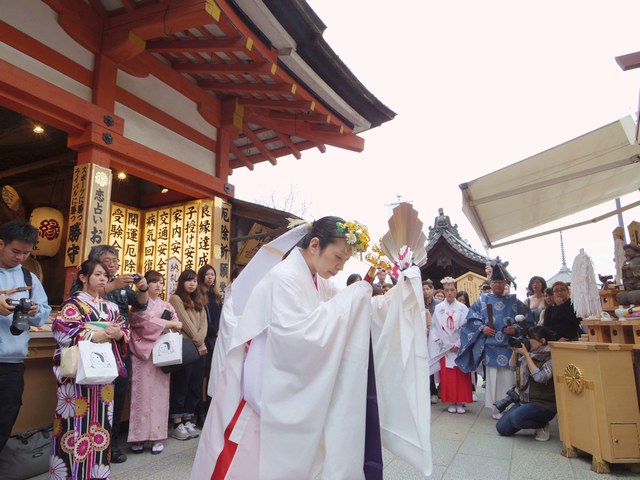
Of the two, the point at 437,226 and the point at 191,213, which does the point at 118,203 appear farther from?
the point at 437,226

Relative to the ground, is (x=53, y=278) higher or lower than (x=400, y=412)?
higher

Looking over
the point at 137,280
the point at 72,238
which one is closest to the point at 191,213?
the point at 72,238

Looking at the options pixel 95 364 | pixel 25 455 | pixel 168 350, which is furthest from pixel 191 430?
pixel 95 364

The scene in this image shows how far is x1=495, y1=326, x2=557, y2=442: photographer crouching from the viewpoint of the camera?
4.67 meters

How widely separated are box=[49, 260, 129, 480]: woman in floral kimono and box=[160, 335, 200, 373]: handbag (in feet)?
3.87

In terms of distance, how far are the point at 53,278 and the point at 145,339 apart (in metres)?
4.78

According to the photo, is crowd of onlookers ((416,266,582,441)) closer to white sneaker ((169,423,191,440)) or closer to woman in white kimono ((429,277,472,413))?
woman in white kimono ((429,277,472,413))

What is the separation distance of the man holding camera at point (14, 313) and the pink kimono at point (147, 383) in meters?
1.22

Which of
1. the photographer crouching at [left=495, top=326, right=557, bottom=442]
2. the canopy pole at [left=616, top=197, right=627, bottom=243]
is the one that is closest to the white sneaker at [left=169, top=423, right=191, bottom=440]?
the photographer crouching at [left=495, top=326, right=557, bottom=442]

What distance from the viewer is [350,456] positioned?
202cm

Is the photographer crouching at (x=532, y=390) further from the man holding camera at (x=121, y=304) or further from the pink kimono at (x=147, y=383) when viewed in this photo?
the man holding camera at (x=121, y=304)

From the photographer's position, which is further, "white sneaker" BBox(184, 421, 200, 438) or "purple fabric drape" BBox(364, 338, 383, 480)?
"white sneaker" BBox(184, 421, 200, 438)

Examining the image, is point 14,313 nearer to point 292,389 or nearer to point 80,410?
point 80,410

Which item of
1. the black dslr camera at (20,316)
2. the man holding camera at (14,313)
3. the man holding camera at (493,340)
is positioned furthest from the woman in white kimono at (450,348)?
the black dslr camera at (20,316)
